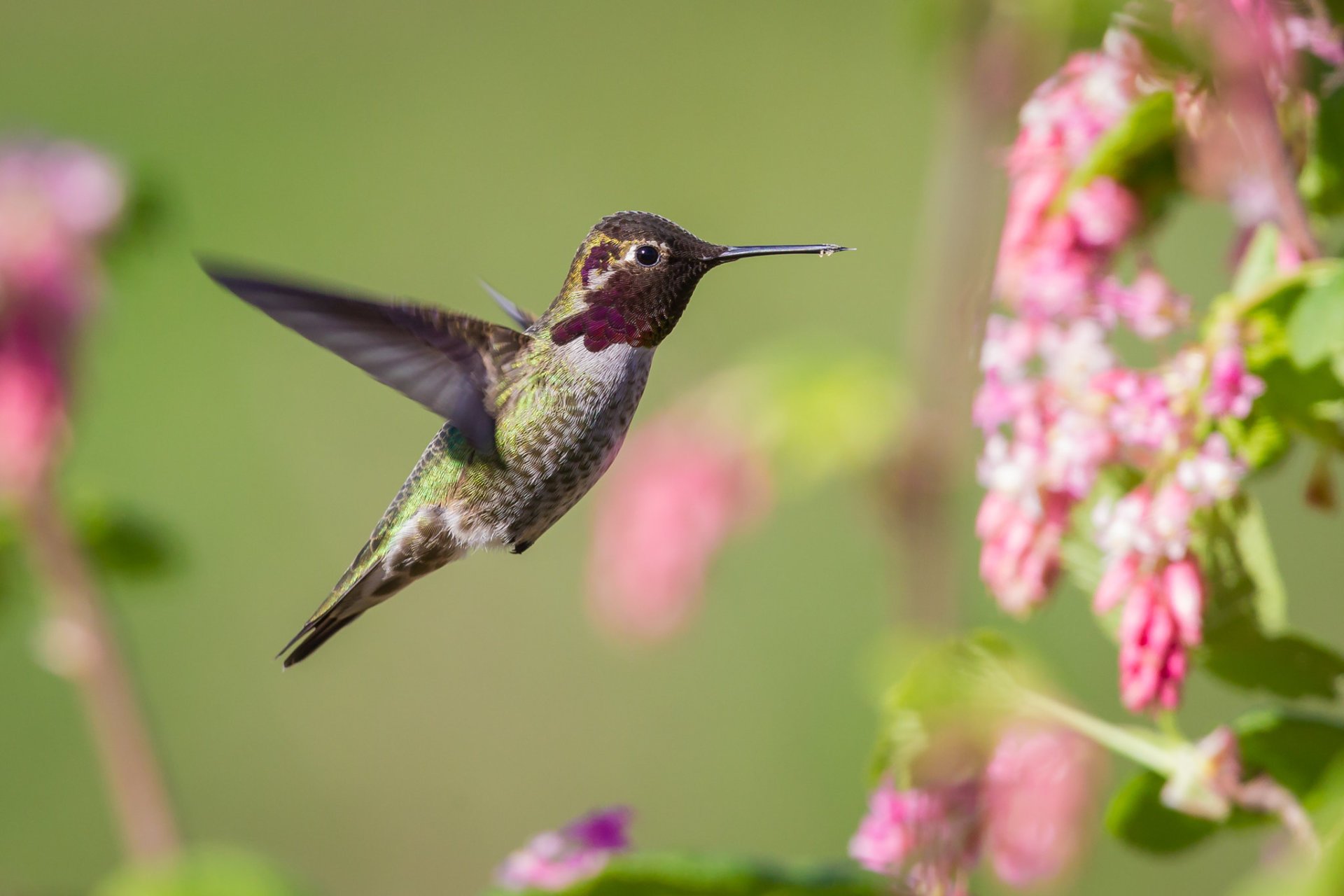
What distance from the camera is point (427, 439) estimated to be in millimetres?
6488

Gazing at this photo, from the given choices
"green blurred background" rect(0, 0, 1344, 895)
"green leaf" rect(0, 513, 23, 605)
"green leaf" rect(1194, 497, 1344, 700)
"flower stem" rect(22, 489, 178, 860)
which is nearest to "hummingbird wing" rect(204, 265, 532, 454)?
"green leaf" rect(1194, 497, 1344, 700)

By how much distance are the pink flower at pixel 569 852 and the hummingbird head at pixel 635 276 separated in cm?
51

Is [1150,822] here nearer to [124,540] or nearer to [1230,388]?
[1230,388]

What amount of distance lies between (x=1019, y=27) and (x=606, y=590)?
1.55 meters

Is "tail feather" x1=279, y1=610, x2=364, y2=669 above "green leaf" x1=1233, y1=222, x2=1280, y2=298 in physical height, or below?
below

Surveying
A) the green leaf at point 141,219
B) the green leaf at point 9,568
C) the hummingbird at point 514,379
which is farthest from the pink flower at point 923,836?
the green leaf at point 141,219

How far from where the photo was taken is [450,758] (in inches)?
243

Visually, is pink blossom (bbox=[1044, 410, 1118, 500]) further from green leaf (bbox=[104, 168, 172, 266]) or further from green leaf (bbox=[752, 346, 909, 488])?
green leaf (bbox=[104, 168, 172, 266])

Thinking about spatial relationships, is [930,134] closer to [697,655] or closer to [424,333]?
[697,655]

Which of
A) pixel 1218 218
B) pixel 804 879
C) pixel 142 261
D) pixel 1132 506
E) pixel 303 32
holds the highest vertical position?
pixel 303 32

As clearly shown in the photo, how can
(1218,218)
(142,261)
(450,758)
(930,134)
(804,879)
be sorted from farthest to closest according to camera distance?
(930,134) → (450,758) → (1218,218) → (142,261) → (804,879)

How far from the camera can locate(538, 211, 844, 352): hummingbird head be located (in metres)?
1.43

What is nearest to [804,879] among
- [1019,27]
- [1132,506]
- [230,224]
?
[1132,506]

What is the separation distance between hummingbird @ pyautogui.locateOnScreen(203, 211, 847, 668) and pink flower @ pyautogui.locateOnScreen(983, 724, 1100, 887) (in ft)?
1.67
